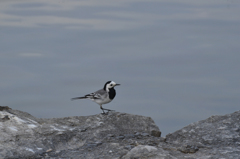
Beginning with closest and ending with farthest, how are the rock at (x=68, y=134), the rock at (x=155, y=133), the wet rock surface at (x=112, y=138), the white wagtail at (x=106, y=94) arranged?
the wet rock surface at (x=112, y=138) < the rock at (x=68, y=134) < the rock at (x=155, y=133) < the white wagtail at (x=106, y=94)

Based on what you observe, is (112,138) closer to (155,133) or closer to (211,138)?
(155,133)

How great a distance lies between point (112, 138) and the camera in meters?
7.13

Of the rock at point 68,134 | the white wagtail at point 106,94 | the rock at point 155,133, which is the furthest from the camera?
the white wagtail at point 106,94

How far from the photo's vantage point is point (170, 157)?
240 inches

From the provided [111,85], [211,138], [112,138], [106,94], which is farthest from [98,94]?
[211,138]

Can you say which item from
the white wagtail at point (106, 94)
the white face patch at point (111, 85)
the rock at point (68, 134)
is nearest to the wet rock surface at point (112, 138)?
the rock at point (68, 134)

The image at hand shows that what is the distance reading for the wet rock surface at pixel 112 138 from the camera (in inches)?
254

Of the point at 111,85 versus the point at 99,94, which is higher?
the point at 111,85

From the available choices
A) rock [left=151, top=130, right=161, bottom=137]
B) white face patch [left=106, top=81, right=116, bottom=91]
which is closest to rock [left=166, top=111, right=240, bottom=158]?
rock [left=151, top=130, right=161, bottom=137]

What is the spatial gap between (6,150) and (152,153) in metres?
2.66

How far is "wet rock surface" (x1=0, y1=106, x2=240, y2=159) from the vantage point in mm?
6453

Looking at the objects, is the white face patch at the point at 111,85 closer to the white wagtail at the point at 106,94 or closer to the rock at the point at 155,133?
the white wagtail at the point at 106,94

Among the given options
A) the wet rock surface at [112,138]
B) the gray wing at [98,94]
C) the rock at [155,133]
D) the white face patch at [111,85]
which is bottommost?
the rock at [155,133]

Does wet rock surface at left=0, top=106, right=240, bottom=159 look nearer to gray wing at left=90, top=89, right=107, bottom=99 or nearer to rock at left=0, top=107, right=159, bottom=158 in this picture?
rock at left=0, top=107, right=159, bottom=158
